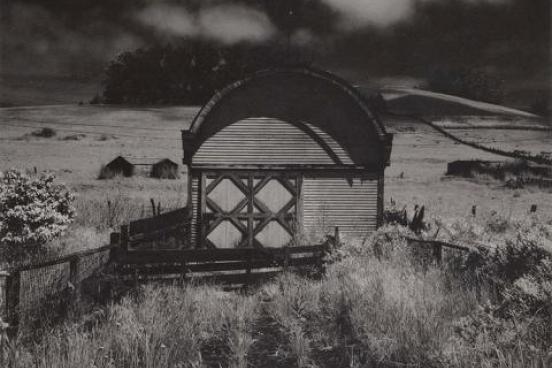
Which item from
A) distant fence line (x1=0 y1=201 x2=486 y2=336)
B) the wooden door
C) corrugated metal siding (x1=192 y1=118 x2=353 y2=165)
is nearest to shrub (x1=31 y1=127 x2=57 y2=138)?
corrugated metal siding (x1=192 y1=118 x2=353 y2=165)

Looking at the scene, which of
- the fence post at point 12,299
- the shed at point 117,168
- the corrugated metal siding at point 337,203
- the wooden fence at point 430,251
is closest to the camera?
the fence post at point 12,299

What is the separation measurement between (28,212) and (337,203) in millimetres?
9151

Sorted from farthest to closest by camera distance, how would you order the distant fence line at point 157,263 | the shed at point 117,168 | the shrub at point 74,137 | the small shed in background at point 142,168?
the shrub at point 74,137 < the small shed in background at point 142,168 < the shed at point 117,168 < the distant fence line at point 157,263

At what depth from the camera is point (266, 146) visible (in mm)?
16406

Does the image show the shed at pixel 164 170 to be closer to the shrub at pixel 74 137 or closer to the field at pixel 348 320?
the shrub at pixel 74 137

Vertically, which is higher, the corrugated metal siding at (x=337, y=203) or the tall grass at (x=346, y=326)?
the corrugated metal siding at (x=337, y=203)

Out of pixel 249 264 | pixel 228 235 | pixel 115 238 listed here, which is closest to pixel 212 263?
pixel 249 264

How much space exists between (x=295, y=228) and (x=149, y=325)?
982cm

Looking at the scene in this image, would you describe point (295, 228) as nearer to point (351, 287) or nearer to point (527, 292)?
point (351, 287)

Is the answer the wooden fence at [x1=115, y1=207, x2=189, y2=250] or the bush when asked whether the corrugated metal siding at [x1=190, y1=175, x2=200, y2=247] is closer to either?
the wooden fence at [x1=115, y1=207, x2=189, y2=250]

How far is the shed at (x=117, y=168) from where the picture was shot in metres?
31.9

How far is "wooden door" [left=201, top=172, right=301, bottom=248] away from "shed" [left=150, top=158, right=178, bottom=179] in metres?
17.8

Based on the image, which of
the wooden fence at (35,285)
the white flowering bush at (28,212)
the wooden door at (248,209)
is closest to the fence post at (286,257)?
the wooden fence at (35,285)

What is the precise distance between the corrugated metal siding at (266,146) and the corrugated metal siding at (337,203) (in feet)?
2.48
